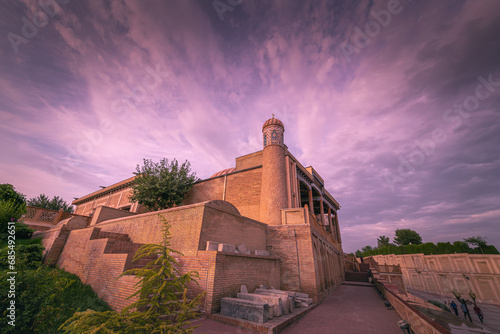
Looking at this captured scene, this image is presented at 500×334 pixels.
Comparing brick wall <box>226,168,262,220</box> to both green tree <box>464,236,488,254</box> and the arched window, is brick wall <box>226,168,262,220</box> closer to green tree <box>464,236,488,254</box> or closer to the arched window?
the arched window

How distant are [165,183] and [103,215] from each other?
4638 mm

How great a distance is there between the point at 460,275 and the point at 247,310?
3197cm

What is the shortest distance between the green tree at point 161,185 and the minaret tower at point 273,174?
24.4 ft

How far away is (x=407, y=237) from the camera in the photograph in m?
50.8

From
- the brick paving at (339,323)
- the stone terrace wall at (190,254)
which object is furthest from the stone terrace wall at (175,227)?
the brick paving at (339,323)

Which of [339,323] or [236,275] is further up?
[236,275]

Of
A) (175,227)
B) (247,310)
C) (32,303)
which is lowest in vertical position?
(247,310)

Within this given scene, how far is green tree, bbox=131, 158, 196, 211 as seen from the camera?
52.7 ft

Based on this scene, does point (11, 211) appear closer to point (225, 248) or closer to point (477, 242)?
point (225, 248)

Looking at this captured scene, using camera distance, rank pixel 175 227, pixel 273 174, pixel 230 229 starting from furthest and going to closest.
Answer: pixel 273 174 < pixel 230 229 < pixel 175 227

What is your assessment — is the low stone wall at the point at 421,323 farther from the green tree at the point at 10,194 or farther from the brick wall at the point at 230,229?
the green tree at the point at 10,194

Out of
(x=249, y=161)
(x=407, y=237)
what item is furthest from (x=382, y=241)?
(x=249, y=161)

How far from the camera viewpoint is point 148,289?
273 cm

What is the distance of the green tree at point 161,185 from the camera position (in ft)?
52.7
